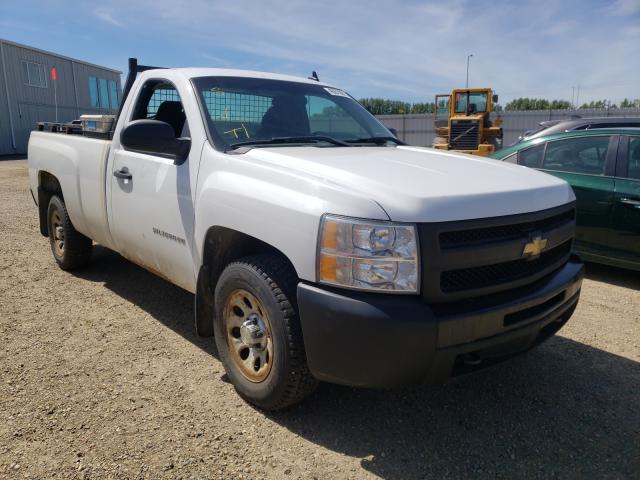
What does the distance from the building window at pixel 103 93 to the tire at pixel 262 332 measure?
3225cm

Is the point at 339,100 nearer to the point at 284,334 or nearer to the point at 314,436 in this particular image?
the point at 284,334

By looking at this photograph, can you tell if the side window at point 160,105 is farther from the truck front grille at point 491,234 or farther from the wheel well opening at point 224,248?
the truck front grille at point 491,234

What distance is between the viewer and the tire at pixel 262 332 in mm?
2543

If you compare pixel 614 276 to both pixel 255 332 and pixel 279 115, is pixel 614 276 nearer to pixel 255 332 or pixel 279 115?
pixel 279 115

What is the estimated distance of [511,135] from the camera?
1139 inches

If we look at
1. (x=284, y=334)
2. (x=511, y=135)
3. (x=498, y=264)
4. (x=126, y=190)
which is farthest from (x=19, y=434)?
(x=511, y=135)

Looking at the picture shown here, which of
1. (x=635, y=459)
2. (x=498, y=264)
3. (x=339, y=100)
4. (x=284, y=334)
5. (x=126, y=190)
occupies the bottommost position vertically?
(x=635, y=459)

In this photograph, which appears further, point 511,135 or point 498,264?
point 511,135

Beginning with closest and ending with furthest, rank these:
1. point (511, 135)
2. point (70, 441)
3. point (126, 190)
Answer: point (70, 441), point (126, 190), point (511, 135)

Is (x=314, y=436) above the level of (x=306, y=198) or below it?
below

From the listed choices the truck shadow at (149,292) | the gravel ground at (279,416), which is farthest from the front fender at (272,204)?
the truck shadow at (149,292)

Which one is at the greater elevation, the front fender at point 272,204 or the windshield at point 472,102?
the windshield at point 472,102

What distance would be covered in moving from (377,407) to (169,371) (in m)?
1.38

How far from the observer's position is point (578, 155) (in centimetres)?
568
